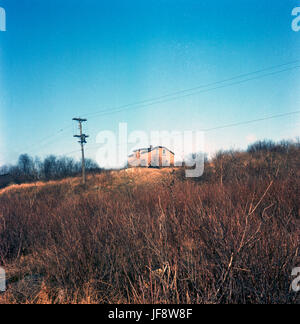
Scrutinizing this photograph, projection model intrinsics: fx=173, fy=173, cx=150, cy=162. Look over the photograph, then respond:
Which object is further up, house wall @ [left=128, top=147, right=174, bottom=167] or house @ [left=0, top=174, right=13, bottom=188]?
house wall @ [left=128, top=147, right=174, bottom=167]

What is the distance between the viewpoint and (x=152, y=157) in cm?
2986

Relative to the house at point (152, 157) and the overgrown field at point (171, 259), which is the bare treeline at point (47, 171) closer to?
the house at point (152, 157)

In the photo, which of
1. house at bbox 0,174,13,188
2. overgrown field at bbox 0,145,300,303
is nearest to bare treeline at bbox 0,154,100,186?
house at bbox 0,174,13,188

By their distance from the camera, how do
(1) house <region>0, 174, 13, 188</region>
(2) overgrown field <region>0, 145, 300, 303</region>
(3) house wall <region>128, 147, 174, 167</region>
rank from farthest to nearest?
1. (1) house <region>0, 174, 13, 188</region>
2. (3) house wall <region>128, 147, 174, 167</region>
3. (2) overgrown field <region>0, 145, 300, 303</region>

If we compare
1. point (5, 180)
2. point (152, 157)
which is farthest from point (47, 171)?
point (152, 157)

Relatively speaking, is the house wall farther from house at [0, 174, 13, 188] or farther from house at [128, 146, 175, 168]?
house at [0, 174, 13, 188]

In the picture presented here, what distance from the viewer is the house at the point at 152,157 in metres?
29.5

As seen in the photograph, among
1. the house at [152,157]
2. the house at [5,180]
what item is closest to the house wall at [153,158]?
the house at [152,157]

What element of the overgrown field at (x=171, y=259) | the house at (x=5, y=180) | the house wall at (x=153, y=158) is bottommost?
the house at (x=5, y=180)

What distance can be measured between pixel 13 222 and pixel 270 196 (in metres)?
6.54

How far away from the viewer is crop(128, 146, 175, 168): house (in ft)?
96.9

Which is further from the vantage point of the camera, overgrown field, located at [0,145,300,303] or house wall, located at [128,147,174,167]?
house wall, located at [128,147,174,167]
